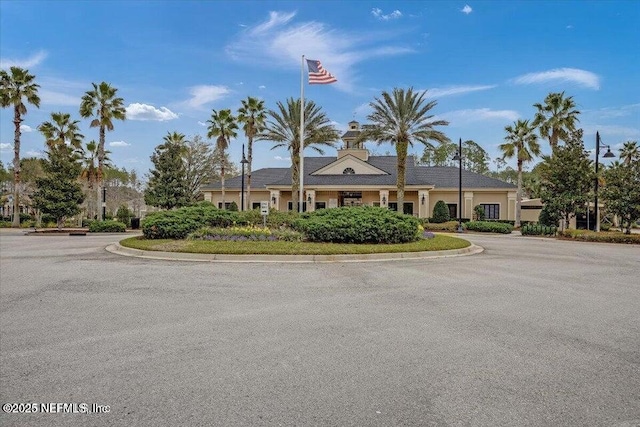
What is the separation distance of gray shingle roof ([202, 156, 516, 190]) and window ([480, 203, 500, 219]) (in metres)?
Answer: 1.92

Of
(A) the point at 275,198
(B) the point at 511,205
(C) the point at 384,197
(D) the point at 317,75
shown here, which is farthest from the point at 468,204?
(D) the point at 317,75

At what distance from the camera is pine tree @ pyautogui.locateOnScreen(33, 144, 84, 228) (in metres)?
31.9

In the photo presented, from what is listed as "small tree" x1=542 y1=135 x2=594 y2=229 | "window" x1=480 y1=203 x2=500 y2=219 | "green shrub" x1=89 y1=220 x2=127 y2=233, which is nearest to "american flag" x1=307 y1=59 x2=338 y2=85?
"small tree" x1=542 y1=135 x2=594 y2=229

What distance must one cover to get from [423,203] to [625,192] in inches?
721

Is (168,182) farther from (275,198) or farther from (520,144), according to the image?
(520,144)

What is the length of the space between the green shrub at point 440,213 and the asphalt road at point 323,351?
94.5 ft

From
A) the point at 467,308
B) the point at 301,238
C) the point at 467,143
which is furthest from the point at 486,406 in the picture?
the point at 467,143

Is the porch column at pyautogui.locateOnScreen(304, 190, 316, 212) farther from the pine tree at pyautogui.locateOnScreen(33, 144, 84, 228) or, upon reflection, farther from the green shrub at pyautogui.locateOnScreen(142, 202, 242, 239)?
the green shrub at pyautogui.locateOnScreen(142, 202, 242, 239)

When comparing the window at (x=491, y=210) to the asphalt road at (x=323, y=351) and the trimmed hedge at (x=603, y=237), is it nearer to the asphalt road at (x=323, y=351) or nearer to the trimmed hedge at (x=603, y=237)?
the trimmed hedge at (x=603, y=237)

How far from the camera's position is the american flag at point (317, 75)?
23.4 m

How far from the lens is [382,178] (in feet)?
136

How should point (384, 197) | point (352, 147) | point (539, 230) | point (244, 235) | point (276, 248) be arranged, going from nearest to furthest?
point (276, 248) < point (244, 235) < point (539, 230) < point (384, 197) < point (352, 147)

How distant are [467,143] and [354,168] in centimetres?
4477

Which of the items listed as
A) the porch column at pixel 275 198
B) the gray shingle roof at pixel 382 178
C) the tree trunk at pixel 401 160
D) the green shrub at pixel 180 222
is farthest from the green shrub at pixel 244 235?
the porch column at pixel 275 198
